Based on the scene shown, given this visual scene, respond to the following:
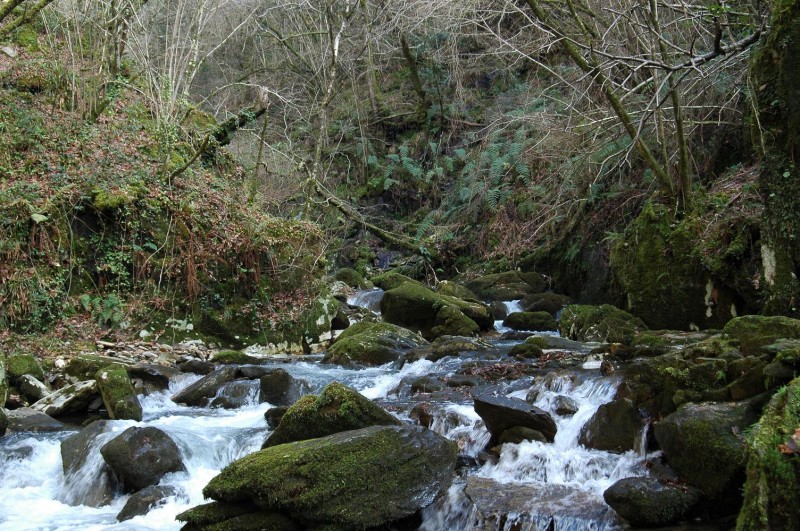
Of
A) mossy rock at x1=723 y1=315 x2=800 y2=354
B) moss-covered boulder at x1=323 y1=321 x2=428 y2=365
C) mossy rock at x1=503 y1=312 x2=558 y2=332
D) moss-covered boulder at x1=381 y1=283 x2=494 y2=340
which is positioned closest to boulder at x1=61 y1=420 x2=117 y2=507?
moss-covered boulder at x1=323 y1=321 x2=428 y2=365

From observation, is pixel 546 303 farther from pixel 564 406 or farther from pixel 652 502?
pixel 652 502

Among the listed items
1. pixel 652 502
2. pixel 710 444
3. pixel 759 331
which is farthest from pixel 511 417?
pixel 759 331

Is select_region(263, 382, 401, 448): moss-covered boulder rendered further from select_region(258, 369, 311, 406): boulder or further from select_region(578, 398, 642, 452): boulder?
select_region(258, 369, 311, 406): boulder

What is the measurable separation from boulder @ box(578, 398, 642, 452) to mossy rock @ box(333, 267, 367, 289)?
12609 millimetres

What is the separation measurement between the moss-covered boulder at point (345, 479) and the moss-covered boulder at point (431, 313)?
7358 mm

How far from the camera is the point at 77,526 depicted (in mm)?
4984

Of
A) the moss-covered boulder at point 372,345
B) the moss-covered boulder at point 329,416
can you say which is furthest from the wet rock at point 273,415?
the moss-covered boulder at point 372,345

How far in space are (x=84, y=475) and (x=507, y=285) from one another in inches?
460

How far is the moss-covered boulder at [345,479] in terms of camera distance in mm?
4352

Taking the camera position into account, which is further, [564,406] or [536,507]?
[564,406]

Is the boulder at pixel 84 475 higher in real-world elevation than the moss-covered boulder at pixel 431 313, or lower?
higher

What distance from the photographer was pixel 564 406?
633cm

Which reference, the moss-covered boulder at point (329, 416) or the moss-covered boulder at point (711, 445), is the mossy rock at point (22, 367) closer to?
the moss-covered boulder at point (329, 416)

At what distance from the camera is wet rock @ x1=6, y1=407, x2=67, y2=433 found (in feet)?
21.4
